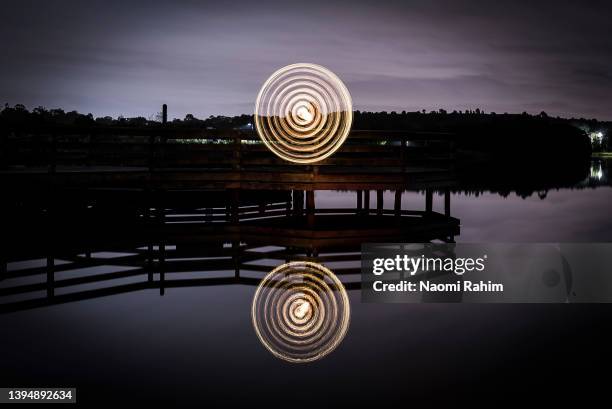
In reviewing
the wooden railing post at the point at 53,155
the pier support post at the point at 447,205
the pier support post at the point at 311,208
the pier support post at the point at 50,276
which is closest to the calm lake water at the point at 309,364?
the pier support post at the point at 50,276

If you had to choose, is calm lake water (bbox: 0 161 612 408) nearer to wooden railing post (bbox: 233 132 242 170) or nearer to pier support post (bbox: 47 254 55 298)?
pier support post (bbox: 47 254 55 298)

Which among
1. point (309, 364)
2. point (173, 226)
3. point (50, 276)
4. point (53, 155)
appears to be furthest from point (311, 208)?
point (309, 364)

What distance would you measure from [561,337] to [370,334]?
213 cm

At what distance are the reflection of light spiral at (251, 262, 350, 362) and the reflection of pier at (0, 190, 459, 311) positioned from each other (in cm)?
51

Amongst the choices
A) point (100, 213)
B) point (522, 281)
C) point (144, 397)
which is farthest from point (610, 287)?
point (100, 213)

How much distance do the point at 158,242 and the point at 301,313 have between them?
783cm

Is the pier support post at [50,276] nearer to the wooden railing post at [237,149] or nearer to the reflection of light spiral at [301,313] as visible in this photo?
the reflection of light spiral at [301,313]

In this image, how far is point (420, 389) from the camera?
5930 mm

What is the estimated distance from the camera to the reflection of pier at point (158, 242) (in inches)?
446

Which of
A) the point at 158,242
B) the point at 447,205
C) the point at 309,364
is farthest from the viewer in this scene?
the point at 447,205

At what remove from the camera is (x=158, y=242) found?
15.9 meters

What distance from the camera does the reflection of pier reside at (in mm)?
11320

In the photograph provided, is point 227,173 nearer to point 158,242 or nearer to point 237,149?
point 237,149

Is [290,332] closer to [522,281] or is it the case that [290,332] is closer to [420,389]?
[420,389]
